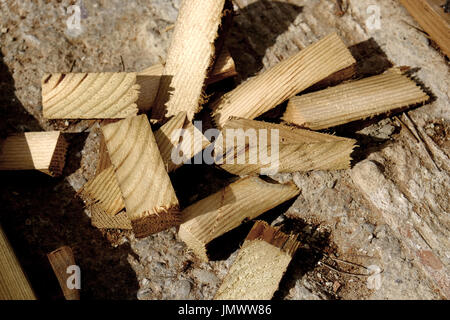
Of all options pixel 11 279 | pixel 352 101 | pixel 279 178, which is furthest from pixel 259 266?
pixel 11 279

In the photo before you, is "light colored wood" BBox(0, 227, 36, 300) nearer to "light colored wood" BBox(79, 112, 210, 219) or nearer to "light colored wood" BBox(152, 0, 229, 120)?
"light colored wood" BBox(79, 112, 210, 219)

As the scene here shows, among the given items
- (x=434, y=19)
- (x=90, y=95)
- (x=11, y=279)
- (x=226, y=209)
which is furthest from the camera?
(x=434, y=19)

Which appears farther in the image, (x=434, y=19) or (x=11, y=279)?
(x=434, y=19)

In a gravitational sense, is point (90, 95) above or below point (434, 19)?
above

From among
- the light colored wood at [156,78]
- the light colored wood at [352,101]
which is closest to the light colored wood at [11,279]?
the light colored wood at [156,78]

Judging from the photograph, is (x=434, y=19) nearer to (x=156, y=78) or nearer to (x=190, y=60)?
(x=190, y=60)

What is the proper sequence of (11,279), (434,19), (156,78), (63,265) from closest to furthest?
(11,279), (63,265), (156,78), (434,19)

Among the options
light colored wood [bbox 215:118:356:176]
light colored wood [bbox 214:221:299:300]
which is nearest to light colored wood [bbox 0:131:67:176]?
light colored wood [bbox 215:118:356:176]

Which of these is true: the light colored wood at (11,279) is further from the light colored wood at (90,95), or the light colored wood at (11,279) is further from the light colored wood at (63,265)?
the light colored wood at (90,95)
